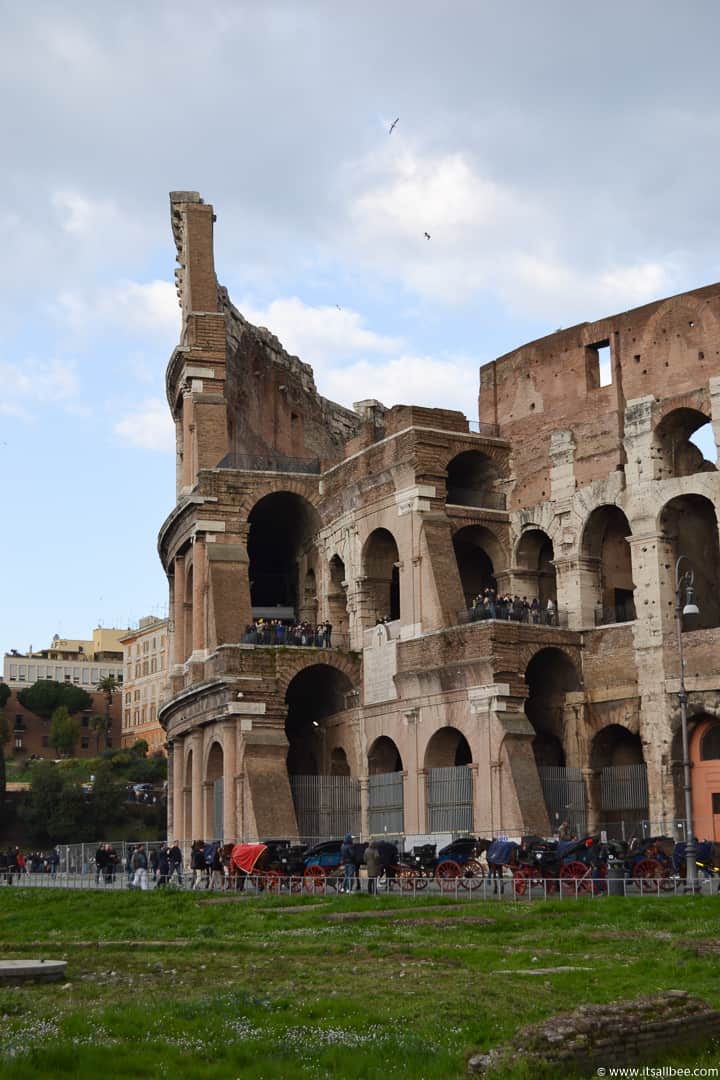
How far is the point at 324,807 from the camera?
42.3 m

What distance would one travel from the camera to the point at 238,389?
51.6 metres

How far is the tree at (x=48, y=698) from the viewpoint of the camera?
409ft

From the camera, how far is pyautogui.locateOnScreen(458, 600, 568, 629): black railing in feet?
125

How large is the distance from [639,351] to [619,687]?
8859 millimetres

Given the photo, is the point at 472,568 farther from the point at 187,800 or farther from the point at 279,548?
the point at 187,800

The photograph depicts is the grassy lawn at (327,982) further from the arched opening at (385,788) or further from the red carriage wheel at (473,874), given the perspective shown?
the arched opening at (385,788)

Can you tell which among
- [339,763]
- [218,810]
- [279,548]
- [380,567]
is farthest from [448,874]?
[279,548]

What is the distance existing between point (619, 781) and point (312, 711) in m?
11.9

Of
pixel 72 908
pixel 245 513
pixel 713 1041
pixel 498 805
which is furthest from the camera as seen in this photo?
pixel 245 513

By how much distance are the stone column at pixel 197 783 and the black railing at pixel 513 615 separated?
34.7ft

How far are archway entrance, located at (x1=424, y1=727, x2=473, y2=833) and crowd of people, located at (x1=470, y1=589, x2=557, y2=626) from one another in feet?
10.4

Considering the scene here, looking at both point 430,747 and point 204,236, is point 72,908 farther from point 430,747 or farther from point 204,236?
point 204,236

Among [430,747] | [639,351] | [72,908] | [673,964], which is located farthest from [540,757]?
[673,964]

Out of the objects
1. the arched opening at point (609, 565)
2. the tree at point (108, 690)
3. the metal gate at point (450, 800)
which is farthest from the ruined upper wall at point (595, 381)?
the tree at point (108, 690)
